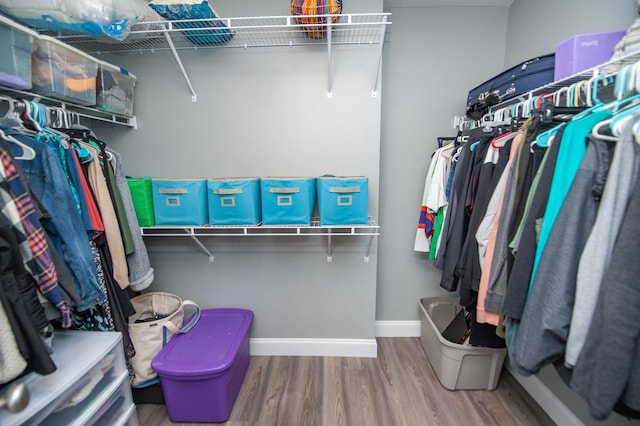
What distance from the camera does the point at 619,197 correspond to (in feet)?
2.02

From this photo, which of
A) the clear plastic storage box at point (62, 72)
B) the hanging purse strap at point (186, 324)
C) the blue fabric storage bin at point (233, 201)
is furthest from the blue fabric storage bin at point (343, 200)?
the clear plastic storage box at point (62, 72)

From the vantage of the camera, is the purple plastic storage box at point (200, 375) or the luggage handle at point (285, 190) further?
the luggage handle at point (285, 190)

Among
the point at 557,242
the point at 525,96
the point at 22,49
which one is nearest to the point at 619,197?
the point at 557,242

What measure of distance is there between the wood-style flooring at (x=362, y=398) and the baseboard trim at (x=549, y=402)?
0.04 m

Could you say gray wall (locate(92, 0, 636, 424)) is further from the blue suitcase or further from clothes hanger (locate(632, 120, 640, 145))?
clothes hanger (locate(632, 120, 640, 145))

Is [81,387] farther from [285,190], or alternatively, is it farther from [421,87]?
[421,87]

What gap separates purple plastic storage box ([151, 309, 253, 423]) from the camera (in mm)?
1253

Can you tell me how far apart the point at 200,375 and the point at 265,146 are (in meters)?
1.34

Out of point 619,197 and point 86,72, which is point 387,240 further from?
point 86,72

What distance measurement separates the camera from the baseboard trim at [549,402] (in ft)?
4.06

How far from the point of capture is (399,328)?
2037 millimetres

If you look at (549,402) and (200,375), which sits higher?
(200,375)

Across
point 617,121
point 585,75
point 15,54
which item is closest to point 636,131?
point 617,121

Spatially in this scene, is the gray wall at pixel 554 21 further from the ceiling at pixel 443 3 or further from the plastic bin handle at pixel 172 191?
the plastic bin handle at pixel 172 191
